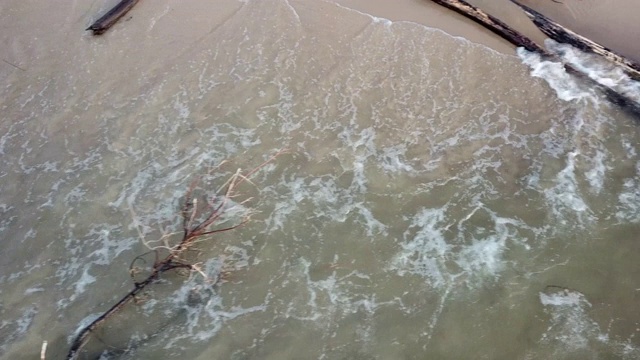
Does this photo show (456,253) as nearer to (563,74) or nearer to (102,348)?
(563,74)

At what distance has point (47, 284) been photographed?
169 inches

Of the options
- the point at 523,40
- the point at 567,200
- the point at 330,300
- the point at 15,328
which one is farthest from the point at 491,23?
the point at 15,328

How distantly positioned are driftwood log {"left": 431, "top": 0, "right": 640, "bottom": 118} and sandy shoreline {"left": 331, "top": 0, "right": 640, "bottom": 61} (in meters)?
0.07

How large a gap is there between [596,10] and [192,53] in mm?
4102

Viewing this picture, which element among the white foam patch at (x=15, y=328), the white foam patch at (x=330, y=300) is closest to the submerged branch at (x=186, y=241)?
the white foam patch at (x=15, y=328)

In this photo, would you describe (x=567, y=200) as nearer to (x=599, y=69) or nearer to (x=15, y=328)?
(x=599, y=69)

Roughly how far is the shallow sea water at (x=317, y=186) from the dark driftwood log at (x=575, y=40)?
107 millimetres

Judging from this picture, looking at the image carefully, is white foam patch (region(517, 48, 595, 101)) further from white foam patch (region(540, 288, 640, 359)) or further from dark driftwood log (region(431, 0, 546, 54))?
white foam patch (region(540, 288, 640, 359))

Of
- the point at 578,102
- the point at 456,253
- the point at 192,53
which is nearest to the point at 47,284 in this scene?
the point at 192,53

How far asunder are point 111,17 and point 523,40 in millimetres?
4180

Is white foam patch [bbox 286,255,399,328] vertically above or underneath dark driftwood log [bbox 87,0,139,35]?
underneath

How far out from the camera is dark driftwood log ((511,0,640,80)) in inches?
205

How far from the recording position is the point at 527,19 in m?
5.72

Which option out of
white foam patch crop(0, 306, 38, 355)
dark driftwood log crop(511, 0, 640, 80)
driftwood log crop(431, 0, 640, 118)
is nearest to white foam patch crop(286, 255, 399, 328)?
white foam patch crop(0, 306, 38, 355)
